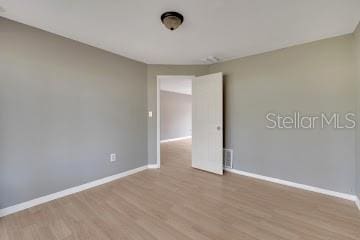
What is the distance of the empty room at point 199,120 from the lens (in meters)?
1.78

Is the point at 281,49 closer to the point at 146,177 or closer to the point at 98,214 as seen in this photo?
the point at 146,177

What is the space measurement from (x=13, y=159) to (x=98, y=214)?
1.19m

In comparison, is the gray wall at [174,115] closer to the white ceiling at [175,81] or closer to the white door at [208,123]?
the white ceiling at [175,81]

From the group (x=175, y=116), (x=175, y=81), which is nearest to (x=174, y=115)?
(x=175, y=116)

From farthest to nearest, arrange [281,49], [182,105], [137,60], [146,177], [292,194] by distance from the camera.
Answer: [182,105]
[137,60]
[146,177]
[281,49]
[292,194]

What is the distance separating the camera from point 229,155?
3439mm

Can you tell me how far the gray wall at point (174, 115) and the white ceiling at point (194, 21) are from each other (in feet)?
14.9

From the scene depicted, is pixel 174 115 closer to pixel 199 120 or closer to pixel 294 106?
pixel 199 120

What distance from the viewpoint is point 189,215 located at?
1.96m

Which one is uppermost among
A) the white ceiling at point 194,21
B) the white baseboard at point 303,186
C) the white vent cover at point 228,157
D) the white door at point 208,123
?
the white ceiling at point 194,21

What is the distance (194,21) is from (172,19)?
30cm

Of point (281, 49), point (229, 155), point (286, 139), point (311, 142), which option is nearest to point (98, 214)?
point (229, 155)

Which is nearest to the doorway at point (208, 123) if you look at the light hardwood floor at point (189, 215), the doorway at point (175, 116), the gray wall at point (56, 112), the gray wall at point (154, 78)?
the gray wall at point (154, 78)

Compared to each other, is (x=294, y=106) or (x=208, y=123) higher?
(x=294, y=106)
